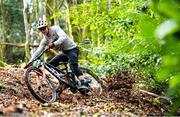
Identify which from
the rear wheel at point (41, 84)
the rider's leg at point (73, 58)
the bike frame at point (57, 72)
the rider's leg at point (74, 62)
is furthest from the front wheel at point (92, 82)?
the rear wheel at point (41, 84)

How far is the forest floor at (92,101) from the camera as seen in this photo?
679cm

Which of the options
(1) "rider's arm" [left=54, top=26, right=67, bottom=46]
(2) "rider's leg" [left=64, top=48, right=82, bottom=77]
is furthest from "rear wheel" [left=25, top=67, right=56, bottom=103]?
(2) "rider's leg" [left=64, top=48, right=82, bottom=77]

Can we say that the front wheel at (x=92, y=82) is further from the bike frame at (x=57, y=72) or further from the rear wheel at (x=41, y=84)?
the rear wheel at (x=41, y=84)

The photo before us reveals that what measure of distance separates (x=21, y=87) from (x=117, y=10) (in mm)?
3281

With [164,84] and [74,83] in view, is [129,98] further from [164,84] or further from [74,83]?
[74,83]

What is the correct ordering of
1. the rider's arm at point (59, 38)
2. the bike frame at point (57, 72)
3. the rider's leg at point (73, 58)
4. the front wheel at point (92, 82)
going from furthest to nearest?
the front wheel at point (92, 82)
the rider's leg at point (73, 58)
the bike frame at point (57, 72)
the rider's arm at point (59, 38)

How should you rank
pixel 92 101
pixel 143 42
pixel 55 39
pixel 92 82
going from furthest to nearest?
pixel 92 82 < pixel 55 39 < pixel 92 101 < pixel 143 42

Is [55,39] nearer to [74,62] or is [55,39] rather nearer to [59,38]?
[59,38]

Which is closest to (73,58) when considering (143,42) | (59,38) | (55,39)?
(55,39)

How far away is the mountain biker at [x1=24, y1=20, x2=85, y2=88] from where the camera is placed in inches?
376

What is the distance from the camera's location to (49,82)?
929cm

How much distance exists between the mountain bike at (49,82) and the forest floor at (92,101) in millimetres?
200

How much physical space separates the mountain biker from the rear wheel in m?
0.39

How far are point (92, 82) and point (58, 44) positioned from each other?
2.11 m
